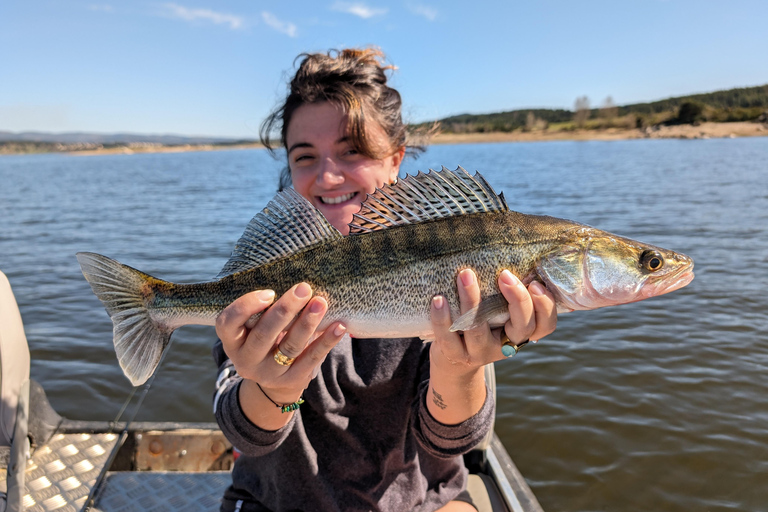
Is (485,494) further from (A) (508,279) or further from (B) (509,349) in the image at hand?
(A) (508,279)

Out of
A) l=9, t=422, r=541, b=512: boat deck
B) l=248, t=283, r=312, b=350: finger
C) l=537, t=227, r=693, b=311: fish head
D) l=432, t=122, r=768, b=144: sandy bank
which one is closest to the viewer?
l=248, t=283, r=312, b=350: finger

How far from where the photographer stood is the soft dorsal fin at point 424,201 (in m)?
2.58

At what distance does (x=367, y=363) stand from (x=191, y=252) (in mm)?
13320

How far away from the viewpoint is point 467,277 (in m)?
2.38

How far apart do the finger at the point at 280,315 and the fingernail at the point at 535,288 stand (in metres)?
1.09

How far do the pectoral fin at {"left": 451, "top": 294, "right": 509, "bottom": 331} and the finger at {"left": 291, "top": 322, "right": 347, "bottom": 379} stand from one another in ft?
1.89

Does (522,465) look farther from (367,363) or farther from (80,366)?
(80,366)

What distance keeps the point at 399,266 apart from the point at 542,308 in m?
0.74

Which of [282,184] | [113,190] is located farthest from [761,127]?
[282,184]

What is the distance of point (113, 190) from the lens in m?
36.9

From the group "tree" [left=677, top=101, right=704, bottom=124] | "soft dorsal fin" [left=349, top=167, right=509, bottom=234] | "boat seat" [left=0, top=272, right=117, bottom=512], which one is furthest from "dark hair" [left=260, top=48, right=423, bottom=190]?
"tree" [left=677, top=101, right=704, bottom=124]

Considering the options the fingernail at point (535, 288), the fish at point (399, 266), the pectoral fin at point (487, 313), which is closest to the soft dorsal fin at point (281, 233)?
the fish at point (399, 266)

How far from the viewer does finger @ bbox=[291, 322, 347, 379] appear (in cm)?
245

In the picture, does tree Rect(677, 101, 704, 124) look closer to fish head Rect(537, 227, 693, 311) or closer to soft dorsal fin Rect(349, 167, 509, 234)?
fish head Rect(537, 227, 693, 311)
